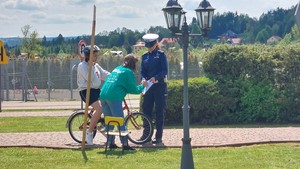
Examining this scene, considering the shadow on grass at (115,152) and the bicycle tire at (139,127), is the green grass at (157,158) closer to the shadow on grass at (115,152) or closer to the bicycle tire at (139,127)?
the shadow on grass at (115,152)

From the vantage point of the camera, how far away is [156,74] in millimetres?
12289

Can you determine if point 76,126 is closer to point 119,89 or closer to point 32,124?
point 119,89

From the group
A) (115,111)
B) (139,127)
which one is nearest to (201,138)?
(139,127)

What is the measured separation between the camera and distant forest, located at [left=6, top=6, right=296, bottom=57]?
96.4m

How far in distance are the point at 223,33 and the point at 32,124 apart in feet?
470

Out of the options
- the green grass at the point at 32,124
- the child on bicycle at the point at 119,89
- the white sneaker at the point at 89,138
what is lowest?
the green grass at the point at 32,124

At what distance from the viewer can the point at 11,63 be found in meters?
39.3

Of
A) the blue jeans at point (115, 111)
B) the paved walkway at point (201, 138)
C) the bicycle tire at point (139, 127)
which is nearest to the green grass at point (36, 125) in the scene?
the paved walkway at point (201, 138)

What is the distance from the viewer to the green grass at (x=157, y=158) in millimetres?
9930

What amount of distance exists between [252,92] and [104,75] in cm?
514

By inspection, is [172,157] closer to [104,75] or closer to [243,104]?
[104,75]

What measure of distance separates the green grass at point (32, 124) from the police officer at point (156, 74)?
3773mm

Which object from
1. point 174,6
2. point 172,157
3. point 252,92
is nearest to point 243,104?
point 252,92

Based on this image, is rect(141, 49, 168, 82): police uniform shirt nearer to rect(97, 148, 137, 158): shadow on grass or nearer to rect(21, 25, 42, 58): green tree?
rect(97, 148, 137, 158): shadow on grass
